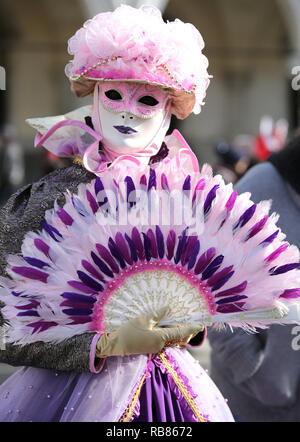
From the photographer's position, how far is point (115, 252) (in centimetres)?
223

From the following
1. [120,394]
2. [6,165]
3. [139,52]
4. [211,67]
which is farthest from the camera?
[211,67]

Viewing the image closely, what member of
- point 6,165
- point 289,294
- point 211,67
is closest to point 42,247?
point 289,294

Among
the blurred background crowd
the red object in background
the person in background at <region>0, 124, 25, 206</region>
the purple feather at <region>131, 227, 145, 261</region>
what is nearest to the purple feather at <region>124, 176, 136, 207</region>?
the purple feather at <region>131, 227, 145, 261</region>


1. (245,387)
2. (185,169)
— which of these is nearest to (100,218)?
(185,169)

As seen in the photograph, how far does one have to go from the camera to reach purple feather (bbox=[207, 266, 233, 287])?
88.2 inches

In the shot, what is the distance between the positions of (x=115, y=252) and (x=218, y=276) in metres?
0.29

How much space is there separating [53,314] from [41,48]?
642 inches

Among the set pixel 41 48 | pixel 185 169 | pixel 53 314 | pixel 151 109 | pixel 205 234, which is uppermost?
pixel 41 48

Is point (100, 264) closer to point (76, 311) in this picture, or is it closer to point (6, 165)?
point (76, 311)

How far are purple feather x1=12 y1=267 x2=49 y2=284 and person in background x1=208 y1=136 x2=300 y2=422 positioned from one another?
1236 mm

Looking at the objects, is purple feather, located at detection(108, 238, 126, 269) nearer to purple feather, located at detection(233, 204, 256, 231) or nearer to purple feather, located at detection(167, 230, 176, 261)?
purple feather, located at detection(167, 230, 176, 261)

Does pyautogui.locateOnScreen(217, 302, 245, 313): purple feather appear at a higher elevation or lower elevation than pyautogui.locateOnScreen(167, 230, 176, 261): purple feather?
lower

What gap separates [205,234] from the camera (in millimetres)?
2268
